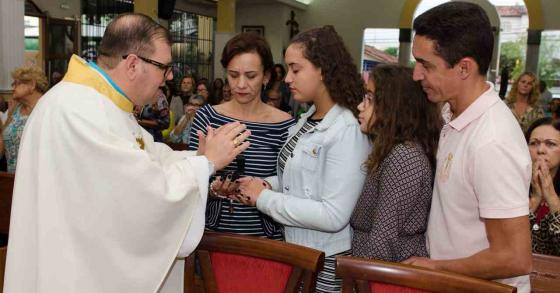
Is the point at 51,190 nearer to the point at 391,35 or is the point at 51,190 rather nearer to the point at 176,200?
the point at 176,200

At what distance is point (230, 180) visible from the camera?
202cm

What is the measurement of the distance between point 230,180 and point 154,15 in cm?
881

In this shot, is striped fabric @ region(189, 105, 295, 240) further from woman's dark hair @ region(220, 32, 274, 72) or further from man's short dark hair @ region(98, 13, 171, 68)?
man's short dark hair @ region(98, 13, 171, 68)

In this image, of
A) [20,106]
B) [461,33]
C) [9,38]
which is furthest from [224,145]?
[9,38]

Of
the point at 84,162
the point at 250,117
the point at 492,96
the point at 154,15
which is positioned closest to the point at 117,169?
the point at 84,162

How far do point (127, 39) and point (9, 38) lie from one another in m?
6.15

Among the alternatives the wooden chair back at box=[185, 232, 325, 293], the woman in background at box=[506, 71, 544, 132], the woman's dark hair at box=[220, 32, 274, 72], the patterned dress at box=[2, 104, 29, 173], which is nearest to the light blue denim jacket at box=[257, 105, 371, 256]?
the wooden chair back at box=[185, 232, 325, 293]

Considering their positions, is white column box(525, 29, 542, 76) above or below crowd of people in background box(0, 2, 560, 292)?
above

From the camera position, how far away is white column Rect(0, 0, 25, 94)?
6863mm

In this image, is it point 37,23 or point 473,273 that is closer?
point 473,273

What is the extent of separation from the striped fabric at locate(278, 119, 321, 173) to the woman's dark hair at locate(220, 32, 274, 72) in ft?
1.23

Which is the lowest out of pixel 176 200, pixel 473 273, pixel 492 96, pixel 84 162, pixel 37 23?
pixel 473 273

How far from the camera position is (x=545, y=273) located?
1.90 m

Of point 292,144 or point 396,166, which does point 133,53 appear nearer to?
point 292,144
